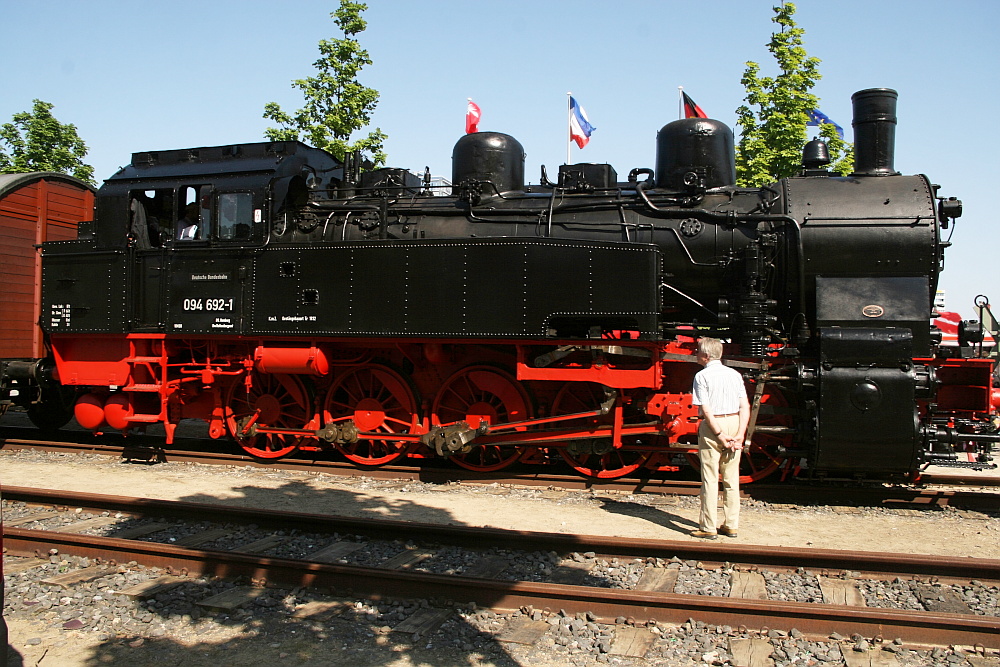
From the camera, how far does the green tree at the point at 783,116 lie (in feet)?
53.9

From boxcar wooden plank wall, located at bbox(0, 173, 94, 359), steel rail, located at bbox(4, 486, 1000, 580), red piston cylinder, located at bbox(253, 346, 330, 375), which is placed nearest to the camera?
steel rail, located at bbox(4, 486, 1000, 580)

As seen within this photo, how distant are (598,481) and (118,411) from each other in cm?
566

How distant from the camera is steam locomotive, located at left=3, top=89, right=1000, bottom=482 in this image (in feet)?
23.3

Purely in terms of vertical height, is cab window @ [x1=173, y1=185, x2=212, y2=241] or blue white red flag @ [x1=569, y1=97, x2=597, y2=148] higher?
blue white red flag @ [x1=569, y1=97, x2=597, y2=148]

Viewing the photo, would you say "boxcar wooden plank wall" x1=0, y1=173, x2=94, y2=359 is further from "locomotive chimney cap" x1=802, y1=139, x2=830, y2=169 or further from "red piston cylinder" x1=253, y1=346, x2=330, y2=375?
"locomotive chimney cap" x1=802, y1=139, x2=830, y2=169

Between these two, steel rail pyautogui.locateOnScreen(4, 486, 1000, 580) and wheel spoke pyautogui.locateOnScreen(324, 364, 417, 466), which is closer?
steel rail pyautogui.locateOnScreen(4, 486, 1000, 580)

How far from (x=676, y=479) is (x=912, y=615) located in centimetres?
412

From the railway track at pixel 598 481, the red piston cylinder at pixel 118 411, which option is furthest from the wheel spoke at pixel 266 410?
the red piston cylinder at pixel 118 411

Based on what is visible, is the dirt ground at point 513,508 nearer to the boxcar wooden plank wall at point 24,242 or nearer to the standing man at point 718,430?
the standing man at point 718,430

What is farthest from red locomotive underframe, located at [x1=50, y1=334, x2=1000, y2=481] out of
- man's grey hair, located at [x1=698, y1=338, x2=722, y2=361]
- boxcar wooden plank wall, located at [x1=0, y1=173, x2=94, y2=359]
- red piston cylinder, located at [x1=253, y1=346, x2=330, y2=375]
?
boxcar wooden plank wall, located at [x1=0, y1=173, x2=94, y2=359]

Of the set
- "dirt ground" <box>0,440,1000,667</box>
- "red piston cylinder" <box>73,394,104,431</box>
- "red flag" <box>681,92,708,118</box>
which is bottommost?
"dirt ground" <box>0,440,1000,667</box>

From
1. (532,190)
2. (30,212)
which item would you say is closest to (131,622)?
(532,190)

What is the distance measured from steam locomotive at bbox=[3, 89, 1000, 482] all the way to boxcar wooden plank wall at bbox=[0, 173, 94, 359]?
5.58ft

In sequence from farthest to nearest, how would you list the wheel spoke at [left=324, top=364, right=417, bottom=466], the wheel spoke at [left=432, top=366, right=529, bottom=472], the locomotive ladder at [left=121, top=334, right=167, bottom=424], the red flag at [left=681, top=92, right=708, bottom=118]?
the red flag at [left=681, top=92, right=708, bottom=118]
the locomotive ladder at [left=121, top=334, right=167, bottom=424]
the wheel spoke at [left=324, top=364, right=417, bottom=466]
the wheel spoke at [left=432, top=366, right=529, bottom=472]
